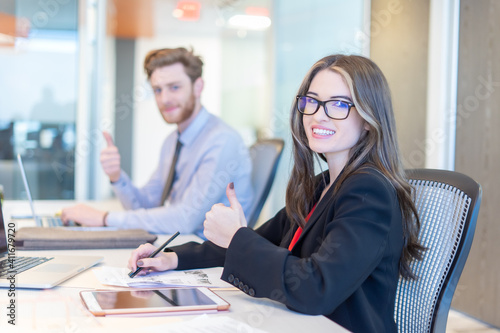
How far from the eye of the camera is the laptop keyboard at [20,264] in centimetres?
112

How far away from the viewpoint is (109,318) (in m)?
0.85

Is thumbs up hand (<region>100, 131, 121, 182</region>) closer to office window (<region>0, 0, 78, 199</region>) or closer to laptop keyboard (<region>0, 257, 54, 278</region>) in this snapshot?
laptop keyboard (<region>0, 257, 54, 278</region>)

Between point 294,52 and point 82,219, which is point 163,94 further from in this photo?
point 294,52

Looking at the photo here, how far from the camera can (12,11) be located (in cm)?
468

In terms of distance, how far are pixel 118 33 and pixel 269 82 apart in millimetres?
4431

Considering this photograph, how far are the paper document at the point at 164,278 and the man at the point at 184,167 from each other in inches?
27.3

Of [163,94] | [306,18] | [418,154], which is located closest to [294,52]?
[306,18]

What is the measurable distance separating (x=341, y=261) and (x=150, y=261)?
461 mm

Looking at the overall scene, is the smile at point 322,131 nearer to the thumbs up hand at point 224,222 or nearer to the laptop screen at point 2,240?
the thumbs up hand at point 224,222

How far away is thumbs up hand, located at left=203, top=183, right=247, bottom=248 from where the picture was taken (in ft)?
3.61

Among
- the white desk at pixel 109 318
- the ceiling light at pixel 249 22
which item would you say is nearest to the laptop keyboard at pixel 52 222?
the white desk at pixel 109 318

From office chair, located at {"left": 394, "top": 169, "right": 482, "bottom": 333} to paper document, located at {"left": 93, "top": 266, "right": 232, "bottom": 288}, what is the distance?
39 cm

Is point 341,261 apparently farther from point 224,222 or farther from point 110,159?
point 110,159

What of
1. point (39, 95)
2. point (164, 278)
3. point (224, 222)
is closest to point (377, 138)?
point (224, 222)
